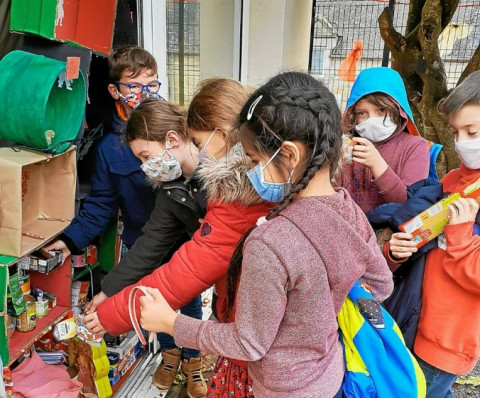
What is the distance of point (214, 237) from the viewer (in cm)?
137

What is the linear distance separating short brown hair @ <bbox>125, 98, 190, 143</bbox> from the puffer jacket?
1.06ft

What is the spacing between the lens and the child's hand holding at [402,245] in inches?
59.8

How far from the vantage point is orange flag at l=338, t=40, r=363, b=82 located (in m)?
6.57

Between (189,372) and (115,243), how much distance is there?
81 cm

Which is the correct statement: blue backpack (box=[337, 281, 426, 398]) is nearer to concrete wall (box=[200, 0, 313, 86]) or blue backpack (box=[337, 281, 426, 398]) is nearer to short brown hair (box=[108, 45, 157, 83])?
short brown hair (box=[108, 45, 157, 83])

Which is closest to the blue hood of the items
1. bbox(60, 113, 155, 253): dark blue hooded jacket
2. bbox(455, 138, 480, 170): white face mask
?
bbox(455, 138, 480, 170): white face mask

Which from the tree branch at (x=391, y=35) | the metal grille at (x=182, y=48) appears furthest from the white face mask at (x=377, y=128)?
the tree branch at (x=391, y=35)

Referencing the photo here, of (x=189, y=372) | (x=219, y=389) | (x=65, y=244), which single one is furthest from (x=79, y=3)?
(x=189, y=372)

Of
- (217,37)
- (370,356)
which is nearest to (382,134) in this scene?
(370,356)

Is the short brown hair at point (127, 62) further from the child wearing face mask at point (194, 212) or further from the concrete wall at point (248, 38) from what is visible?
the concrete wall at point (248, 38)

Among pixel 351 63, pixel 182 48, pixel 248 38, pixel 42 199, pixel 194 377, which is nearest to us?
pixel 42 199

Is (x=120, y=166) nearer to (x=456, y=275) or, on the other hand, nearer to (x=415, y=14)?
(x=456, y=275)

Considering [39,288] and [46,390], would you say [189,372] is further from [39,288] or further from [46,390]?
[39,288]

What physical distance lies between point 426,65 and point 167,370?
349cm
